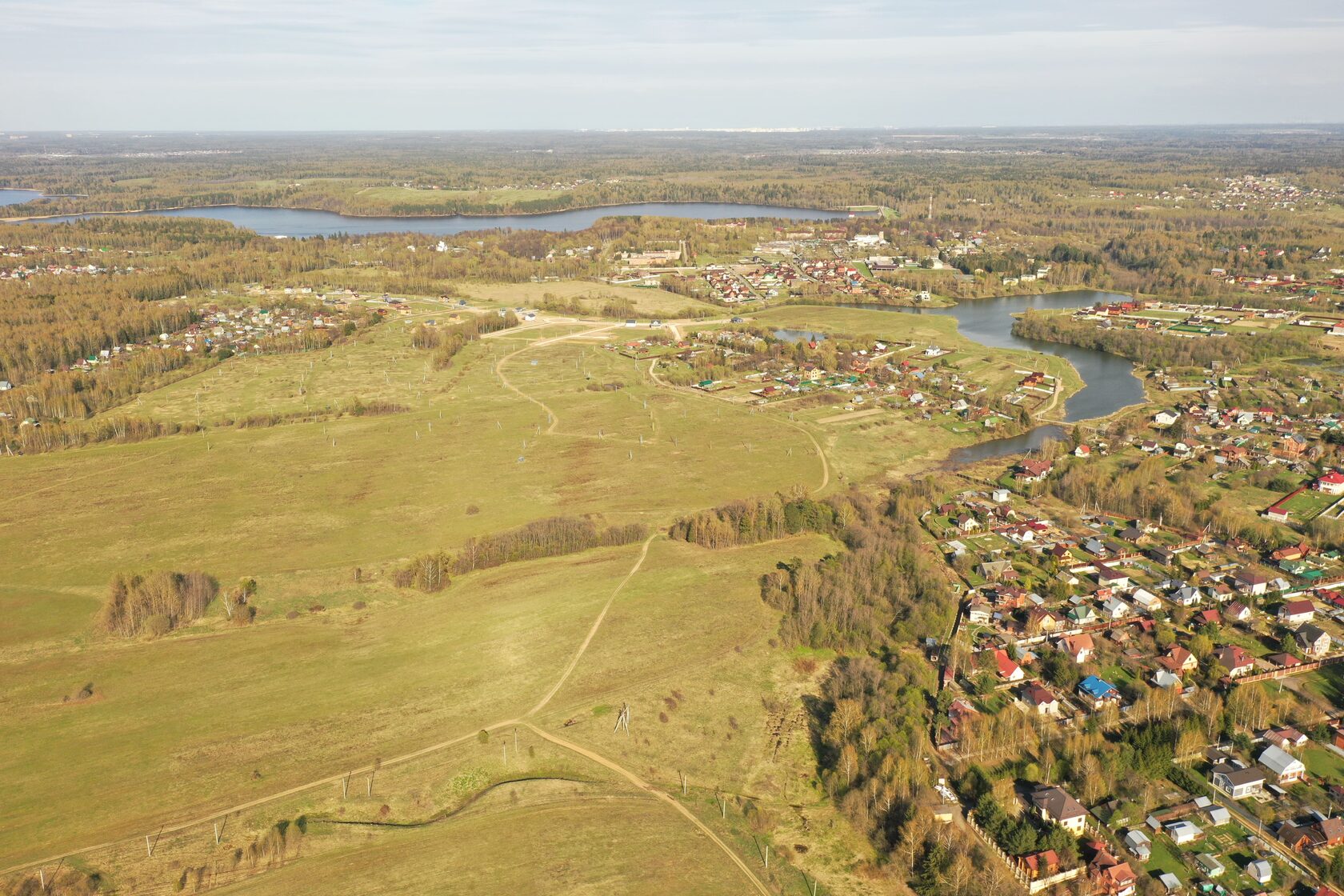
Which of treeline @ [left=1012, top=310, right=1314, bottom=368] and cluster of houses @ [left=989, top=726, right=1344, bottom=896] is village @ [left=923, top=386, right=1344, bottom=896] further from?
treeline @ [left=1012, top=310, right=1314, bottom=368]

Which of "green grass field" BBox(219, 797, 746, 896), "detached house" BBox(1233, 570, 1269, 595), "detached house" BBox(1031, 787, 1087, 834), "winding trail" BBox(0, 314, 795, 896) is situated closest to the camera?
"green grass field" BBox(219, 797, 746, 896)

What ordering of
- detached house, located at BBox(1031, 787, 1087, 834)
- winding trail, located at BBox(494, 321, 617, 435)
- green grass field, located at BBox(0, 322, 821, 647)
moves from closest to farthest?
detached house, located at BBox(1031, 787, 1087, 834)
green grass field, located at BBox(0, 322, 821, 647)
winding trail, located at BBox(494, 321, 617, 435)

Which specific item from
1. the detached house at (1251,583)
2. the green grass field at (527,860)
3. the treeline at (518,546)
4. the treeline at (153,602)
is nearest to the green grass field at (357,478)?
the treeline at (153,602)

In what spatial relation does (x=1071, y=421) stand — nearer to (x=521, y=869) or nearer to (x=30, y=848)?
(x=521, y=869)

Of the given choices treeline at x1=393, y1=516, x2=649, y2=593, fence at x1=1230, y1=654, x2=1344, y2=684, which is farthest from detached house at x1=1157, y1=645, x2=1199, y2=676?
treeline at x1=393, y1=516, x2=649, y2=593

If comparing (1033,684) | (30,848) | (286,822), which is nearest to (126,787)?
(30,848)

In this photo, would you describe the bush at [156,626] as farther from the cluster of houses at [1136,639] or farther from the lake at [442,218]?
the lake at [442,218]

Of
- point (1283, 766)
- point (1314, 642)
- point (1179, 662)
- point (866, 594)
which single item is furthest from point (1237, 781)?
point (866, 594)
